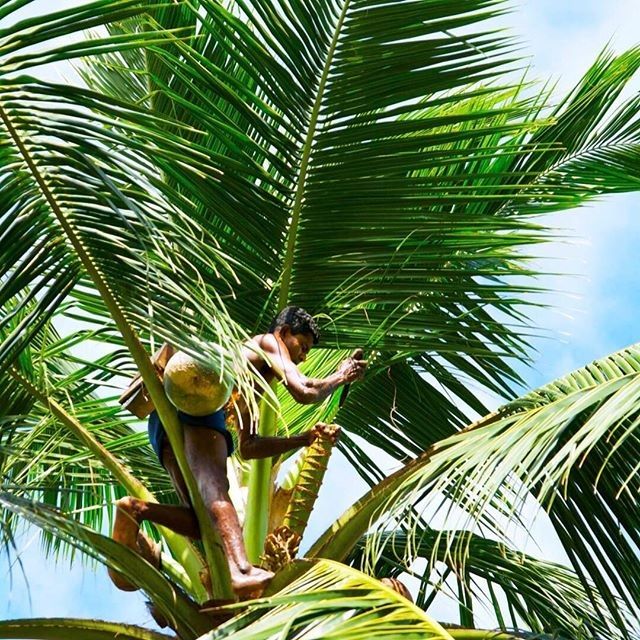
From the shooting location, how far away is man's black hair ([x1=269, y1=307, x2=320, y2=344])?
14.4 ft

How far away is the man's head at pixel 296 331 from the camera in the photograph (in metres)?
4.38

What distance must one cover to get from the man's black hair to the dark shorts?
41cm

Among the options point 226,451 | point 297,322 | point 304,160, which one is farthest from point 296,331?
point 304,160

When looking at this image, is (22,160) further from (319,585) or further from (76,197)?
(319,585)

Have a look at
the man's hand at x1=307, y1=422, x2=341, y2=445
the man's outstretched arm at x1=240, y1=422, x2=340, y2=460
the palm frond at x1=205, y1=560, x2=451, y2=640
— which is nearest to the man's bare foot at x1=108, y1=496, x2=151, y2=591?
the man's outstretched arm at x1=240, y1=422, x2=340, y2=460

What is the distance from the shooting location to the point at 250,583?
3752mm

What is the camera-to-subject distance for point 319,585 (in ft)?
11.1

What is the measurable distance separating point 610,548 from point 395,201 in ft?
4.50

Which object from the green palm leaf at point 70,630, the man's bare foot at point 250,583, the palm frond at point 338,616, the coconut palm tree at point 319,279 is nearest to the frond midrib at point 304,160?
the coconut palm tree at point 319,279

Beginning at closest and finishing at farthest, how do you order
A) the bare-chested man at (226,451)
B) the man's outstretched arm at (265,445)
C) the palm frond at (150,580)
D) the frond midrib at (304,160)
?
the palm frond at (150,580) → the bare-chested man at (226,451) → the man's outstretched arm at (265,445) → the frond midrib at (304,160)

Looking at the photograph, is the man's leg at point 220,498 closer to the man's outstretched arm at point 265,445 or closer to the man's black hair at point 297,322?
the man's outstretched arm at point 265,445

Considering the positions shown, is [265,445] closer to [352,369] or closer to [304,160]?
[352,369]

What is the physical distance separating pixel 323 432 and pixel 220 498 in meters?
0.50

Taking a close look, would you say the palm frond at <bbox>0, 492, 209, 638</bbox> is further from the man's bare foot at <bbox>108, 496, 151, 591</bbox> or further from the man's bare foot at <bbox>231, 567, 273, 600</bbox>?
the man's bare foot at <bbox>108, 496, 151, 591</bbox>
